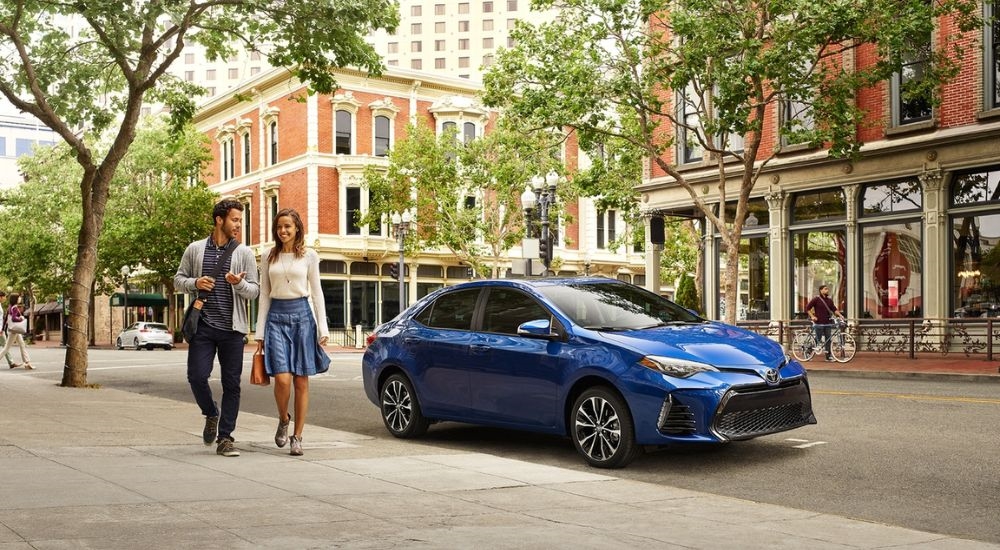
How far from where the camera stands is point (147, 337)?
44219 mm

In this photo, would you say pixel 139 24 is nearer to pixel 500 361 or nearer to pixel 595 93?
pixel 500 361

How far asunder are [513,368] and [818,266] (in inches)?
800

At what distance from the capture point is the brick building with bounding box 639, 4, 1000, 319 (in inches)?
921

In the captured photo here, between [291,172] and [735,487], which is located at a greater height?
[291,172]

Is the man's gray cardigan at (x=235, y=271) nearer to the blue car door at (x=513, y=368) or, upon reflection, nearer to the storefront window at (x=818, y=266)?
the blue car door at (x=513, y=368)

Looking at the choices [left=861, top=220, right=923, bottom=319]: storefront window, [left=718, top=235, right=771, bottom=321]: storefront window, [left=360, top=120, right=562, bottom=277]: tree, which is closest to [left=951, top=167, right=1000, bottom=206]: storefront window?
[left=861, top=220, right=923, bottom=319]: storefront window

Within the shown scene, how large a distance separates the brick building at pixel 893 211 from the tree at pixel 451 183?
11.8 m

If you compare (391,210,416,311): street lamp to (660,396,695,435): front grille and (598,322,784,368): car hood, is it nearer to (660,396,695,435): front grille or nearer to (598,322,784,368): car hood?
(598,322,784,368): car hood

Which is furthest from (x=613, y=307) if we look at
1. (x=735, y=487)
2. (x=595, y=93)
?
(x=595, y=93)

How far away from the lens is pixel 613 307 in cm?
916

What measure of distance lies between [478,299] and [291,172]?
135 ft

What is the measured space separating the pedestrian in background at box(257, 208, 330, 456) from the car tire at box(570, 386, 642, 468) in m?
2.18

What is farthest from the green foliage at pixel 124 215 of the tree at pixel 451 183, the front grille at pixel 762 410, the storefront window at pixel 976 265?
the front grille at pixel 762 410

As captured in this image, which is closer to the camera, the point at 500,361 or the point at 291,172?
the point at 500,361
